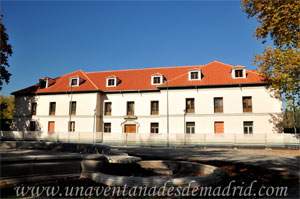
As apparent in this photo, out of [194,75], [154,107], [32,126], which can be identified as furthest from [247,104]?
[32,126]

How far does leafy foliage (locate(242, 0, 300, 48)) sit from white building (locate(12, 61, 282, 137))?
7810 millimetres

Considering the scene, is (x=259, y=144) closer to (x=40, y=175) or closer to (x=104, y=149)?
(x=104, y=149)

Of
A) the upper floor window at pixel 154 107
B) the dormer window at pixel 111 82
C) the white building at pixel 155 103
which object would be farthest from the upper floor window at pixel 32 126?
the upper floor window at pixel 154 107

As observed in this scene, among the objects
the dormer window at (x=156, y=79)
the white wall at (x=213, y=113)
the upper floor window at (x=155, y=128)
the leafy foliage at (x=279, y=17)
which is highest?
the leafy foliage at (x=279, y=17)

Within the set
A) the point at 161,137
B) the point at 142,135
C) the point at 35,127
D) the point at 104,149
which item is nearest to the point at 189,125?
the point at 161,137

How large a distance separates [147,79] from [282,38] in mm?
17959

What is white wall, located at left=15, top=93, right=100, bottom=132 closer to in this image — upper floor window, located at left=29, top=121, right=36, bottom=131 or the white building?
the white building

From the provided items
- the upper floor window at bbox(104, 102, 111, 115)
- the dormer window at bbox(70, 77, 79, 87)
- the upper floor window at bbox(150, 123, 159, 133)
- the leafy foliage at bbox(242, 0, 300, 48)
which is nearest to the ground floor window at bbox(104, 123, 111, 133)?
the upper floor window at bbox(104, 102, 111, 115)

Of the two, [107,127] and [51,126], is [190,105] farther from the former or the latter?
[51,126]

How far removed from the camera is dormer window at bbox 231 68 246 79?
2533cm

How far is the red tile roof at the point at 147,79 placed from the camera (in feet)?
83.7

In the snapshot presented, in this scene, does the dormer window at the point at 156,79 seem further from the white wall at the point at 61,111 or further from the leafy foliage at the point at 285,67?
the leafy foliage at the point at 285,67

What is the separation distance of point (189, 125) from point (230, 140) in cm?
556

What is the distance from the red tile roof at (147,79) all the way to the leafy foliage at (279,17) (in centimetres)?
757
